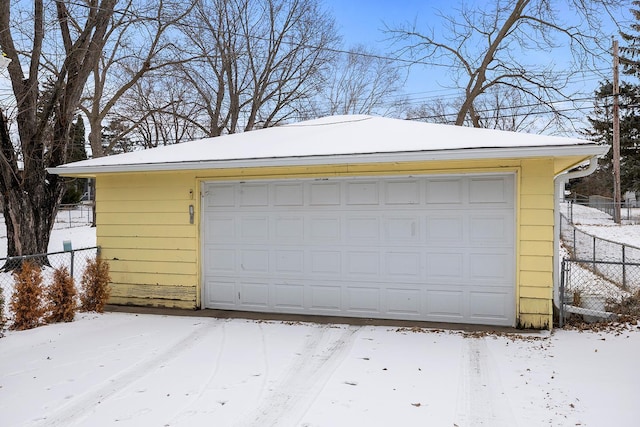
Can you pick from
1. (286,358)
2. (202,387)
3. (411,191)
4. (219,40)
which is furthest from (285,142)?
(219,40)

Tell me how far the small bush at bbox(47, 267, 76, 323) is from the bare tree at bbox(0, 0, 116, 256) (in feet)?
14.7

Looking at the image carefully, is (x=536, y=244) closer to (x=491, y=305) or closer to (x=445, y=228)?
(x=491, y=305)

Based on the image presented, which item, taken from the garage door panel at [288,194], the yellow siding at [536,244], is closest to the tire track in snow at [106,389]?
the garage door panel at [288,194]

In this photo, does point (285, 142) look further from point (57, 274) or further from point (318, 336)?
point (57, 274)

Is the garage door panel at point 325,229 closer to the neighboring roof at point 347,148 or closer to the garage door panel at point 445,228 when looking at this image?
the neighboring roof at point 347,148

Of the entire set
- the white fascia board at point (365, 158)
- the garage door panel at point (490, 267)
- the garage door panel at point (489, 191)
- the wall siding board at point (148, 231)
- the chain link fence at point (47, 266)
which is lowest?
the chain link fence at point (47, 266)

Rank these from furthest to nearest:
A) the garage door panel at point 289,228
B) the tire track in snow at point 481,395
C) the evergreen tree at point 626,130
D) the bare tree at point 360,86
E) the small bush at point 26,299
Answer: the evergreen tree at point 626,130 < the bare tree at point 360,86 < the garage door panel at point 289,228 < the small bush at point 26,299 < the tire track in snow at point 481,395

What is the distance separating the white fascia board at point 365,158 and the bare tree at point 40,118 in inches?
148

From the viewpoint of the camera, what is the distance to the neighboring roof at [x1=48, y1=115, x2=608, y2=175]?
208 inches

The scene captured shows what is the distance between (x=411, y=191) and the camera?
6195 mm

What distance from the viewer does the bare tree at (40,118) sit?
9375 millimetres

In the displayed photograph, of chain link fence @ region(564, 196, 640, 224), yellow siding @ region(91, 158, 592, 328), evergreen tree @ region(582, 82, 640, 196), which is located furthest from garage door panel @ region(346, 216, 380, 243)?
evergreen tree @ region(582, 82, 640, 196)

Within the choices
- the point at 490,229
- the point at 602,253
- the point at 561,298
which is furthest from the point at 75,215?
the point at 561,298

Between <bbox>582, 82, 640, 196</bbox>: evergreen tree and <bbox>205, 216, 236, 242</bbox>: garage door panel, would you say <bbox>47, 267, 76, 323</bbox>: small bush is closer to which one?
<bbox>205, 216, 236, 242</bbox>: garage door panel
